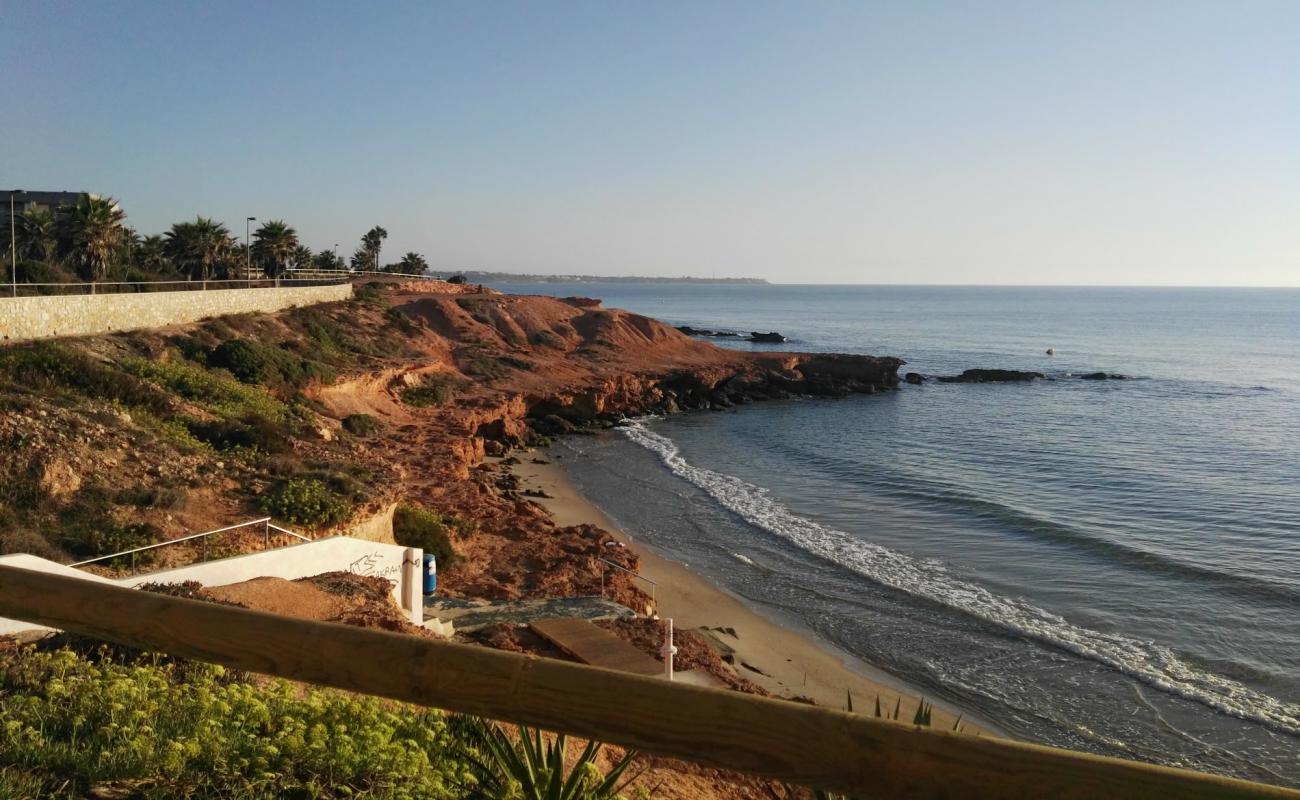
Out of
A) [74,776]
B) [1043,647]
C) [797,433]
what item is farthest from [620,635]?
[797,433]

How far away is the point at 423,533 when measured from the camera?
22.3 meters

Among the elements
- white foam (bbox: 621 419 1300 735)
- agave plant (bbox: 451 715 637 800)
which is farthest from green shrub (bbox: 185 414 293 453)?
agave plant (bbox: 451 715 637 800)

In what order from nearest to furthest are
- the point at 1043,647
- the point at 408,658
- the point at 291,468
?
the point at 408,658, the point at 1043,647, the point at 291,468

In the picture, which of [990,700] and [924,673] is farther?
[924,673]

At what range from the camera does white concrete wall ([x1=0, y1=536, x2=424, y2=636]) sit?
12906mm

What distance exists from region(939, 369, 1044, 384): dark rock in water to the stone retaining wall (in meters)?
52.0

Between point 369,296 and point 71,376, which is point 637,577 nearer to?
point 71,376

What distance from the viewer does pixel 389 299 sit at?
65812 millimetres

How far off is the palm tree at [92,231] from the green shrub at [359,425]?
13.5 metres

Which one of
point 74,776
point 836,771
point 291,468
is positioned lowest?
point 291,468

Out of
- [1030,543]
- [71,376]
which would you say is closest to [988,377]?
[1030,543]

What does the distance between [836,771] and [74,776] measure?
13.9 feet

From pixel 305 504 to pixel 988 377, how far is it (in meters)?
65.9

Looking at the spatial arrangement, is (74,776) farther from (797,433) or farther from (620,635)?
(797,433)
